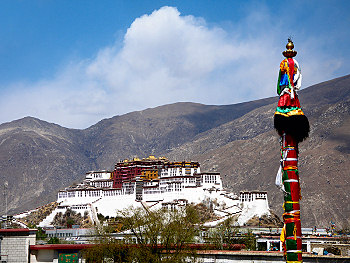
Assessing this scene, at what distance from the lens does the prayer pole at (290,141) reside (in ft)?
71.3

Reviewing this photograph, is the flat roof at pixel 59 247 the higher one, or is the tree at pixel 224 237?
the flat roof at pixel 59 247

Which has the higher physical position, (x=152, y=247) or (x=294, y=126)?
(x=294, y=126)

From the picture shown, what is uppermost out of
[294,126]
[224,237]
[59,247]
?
[294,126]

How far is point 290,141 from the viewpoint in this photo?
2269 cm

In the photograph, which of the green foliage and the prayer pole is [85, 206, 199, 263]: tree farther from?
the green foliage

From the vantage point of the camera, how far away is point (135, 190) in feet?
456

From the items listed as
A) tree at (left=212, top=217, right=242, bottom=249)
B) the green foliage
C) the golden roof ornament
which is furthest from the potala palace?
the golden roof ornament

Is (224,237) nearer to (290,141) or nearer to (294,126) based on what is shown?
(290,141)

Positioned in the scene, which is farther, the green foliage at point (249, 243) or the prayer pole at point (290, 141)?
the green foliage at point (249, 243)

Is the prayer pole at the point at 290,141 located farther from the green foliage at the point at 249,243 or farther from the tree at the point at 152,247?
the green foliage at the point at 249,243

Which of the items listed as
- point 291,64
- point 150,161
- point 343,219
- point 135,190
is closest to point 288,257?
point 291,64

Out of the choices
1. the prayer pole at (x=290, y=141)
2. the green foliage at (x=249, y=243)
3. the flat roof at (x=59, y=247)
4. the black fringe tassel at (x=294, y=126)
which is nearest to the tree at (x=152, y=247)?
the flat roof at (x=59, y=247)

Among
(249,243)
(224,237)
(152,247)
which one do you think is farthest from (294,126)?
(224,237)

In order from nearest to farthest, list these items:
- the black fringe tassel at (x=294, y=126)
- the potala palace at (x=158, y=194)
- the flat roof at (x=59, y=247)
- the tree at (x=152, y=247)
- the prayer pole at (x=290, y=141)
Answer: the prayer pole at (x=290, y=141) → the black fringe tassel at (x=294, y=126) → the tree at (x=152, y=247) → the flat roof at (x=59, y=247) → the potala palace at (x=158, y=194)
